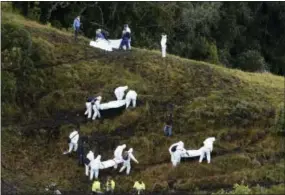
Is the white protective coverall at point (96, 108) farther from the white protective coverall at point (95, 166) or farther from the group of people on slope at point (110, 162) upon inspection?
the white protective coverall at point (95, 166)

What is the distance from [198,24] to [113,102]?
1818 centimetres

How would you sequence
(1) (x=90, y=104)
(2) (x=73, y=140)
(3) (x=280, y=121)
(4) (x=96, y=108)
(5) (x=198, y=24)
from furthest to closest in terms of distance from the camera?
(5) (x=198, y=24) → (1) (x=90, y=104) → (4) (x=96, y=108) → (3) (x=280, y=121) → (2) (x=73, y=140)

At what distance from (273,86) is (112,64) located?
7464 mm

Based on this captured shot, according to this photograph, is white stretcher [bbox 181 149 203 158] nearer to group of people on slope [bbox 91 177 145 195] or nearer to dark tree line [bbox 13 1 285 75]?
group of people on slope [bbox 91 177 145 195]

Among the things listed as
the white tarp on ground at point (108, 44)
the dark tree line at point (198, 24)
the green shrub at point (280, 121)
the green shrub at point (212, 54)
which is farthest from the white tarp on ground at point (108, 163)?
the green shrub at point (212, 54)

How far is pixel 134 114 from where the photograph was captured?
3228 cm

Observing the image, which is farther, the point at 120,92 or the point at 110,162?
the point at 120,92

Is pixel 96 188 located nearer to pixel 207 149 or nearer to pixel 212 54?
pixel 207 149

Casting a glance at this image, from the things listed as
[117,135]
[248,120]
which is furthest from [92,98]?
[248,120]

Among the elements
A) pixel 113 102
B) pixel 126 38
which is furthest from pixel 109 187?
pixel 126 38

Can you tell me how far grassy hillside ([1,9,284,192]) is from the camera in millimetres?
28969

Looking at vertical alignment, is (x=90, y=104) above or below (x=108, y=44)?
below

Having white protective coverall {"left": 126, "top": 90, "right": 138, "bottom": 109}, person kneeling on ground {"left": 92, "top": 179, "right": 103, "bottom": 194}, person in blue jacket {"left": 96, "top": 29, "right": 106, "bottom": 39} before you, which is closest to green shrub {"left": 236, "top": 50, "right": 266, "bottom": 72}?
person in blue jacket {"left": 96, "top": 29, "right": 106, "bottom": 39}

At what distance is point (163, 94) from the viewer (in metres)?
34.0
